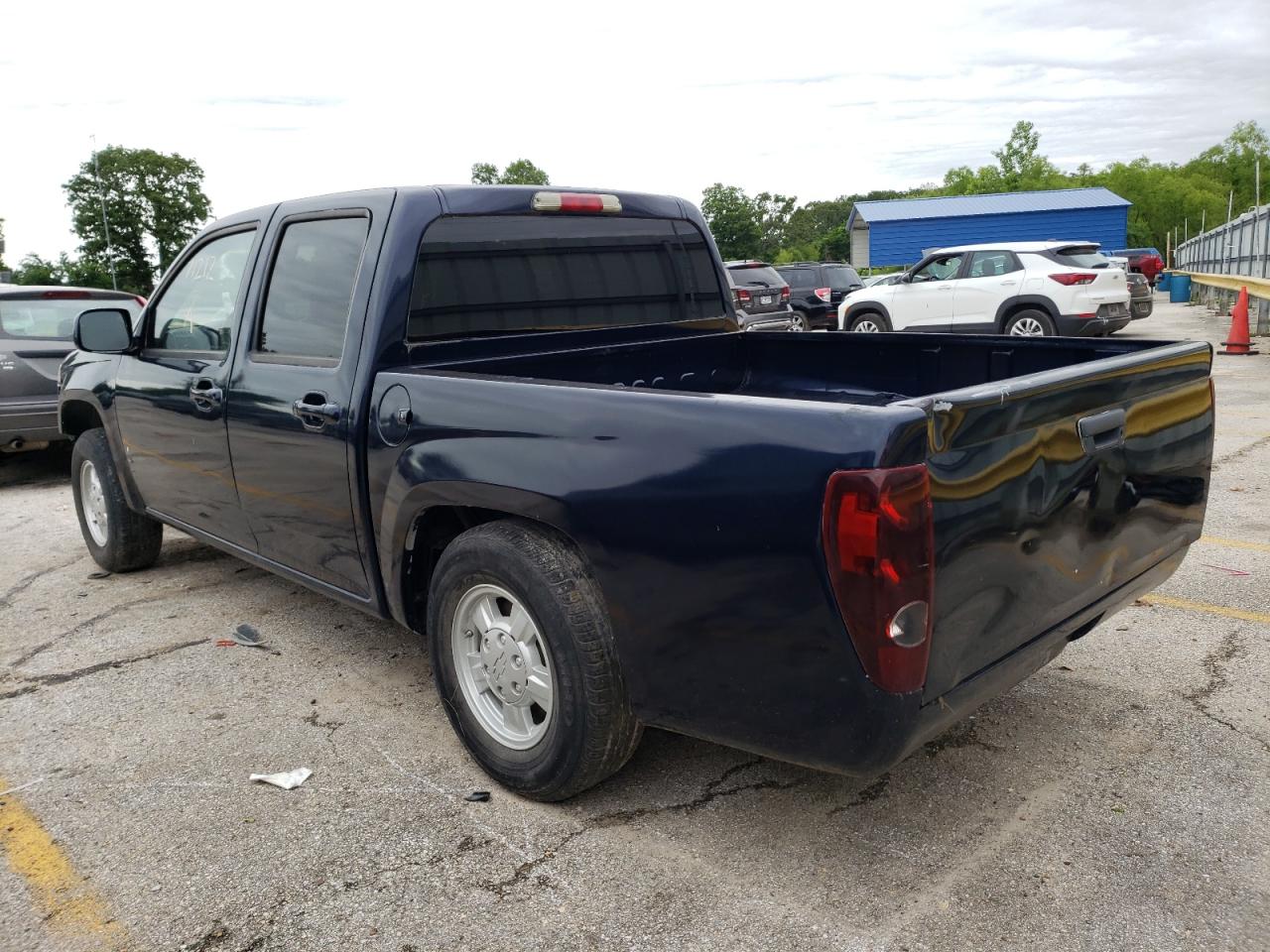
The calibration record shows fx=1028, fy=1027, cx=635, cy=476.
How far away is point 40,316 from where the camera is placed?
8867 mm

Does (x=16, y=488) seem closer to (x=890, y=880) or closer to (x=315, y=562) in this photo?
(x=315, y=562)

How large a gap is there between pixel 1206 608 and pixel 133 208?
83.1m

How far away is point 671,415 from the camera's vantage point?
2.52 metres

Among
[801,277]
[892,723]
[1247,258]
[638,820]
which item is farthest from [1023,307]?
[892,723]

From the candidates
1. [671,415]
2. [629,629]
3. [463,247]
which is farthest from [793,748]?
[463,247]

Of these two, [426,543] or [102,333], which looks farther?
[102,333]

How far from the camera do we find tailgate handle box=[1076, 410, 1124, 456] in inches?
107

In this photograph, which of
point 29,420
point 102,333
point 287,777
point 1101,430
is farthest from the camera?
point 29,420

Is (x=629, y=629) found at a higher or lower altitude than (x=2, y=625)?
higher

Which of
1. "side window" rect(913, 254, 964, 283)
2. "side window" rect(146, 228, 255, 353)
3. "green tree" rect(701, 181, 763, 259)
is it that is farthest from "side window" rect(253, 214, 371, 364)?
"green tree" rect(701, 181, 763, 259)

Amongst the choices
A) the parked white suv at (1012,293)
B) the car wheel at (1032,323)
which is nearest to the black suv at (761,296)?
the parked white suv at (1012,293)

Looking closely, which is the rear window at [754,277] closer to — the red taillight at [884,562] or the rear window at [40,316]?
the rear window at [40,316]

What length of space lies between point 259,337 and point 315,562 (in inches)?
36.7

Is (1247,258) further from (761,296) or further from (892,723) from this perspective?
(892,723)
